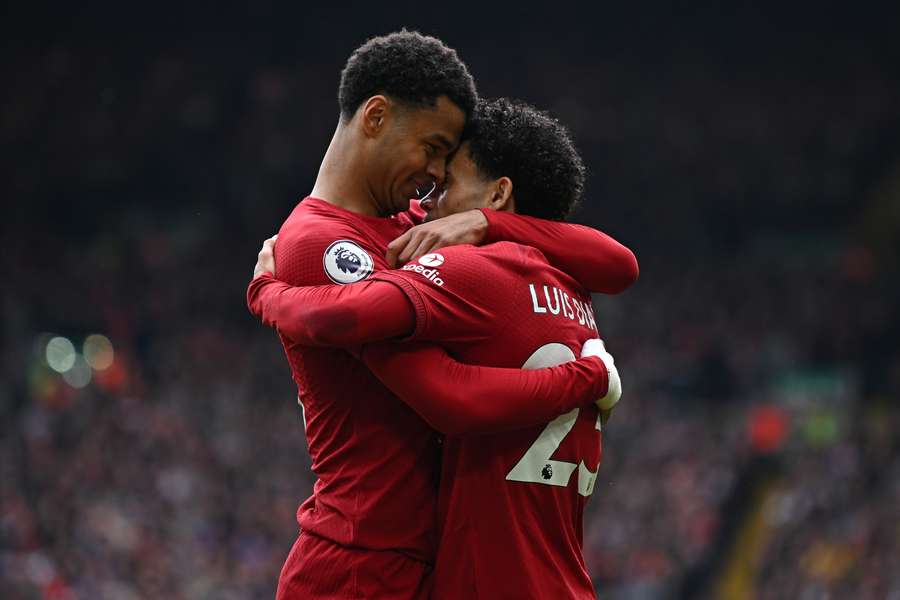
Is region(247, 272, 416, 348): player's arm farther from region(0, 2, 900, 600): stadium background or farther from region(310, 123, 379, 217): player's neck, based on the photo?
region(0, 2, 900, 600): stadium background

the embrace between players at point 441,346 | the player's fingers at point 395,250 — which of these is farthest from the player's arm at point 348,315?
the player's fingers at point 395,250

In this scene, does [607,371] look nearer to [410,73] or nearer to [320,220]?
[320,220]

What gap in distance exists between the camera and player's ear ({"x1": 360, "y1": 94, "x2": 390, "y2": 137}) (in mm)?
2990

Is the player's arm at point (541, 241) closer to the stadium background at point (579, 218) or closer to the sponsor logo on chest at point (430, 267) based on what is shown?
the sponsor logo on chest at point (430, 267)

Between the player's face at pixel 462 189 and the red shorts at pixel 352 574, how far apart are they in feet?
2.98

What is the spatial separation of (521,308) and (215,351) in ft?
49.2

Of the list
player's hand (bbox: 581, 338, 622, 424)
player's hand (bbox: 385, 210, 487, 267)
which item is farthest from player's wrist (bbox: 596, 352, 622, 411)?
player's hand (bbox: 385, 210, 487, 267)

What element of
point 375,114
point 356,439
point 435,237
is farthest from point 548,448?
point 375,114

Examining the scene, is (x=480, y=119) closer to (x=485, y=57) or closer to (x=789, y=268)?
(x=789, y=268)

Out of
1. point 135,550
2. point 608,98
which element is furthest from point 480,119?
point 608,98

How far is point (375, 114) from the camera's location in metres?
3.00

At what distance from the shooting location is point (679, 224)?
18953 millimetres

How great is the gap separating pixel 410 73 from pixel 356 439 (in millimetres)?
957

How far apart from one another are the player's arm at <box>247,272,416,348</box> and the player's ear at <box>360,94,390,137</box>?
553mm
